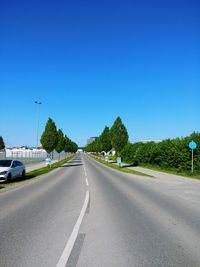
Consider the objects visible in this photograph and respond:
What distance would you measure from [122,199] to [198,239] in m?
6.56

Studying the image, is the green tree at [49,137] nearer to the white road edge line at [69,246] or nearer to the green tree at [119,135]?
the green tree at [119,135]

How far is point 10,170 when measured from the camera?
Answer: 71.6 ft

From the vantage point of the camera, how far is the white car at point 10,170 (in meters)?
21.1

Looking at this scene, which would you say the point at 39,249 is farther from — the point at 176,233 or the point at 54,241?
the point at 176,233

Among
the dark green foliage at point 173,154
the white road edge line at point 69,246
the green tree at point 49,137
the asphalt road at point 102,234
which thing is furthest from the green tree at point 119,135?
the white road edge line at point 69,246

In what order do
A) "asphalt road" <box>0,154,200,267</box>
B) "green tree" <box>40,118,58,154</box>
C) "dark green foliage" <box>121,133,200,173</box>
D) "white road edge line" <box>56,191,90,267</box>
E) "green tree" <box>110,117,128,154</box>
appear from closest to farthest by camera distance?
"white road edge line" <box>56,191,90,267</box> < "asphalt road" <box>0,154,200,267</box> < "dark green foliage" <box>121,133,200,173</box> < "green tree" <box>40,118,58,154</box> < "green tree" <box>110,117,128,154</box>

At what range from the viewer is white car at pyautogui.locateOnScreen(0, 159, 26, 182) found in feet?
69.1

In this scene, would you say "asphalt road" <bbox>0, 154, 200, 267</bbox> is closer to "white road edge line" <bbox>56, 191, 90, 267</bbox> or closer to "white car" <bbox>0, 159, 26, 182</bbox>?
"white road edge line" <bbox>56, 191, 90, 267</bbox>

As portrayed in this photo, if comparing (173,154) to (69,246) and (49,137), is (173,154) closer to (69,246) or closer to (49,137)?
(49,137)

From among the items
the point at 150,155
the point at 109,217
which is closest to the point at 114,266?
the point at 109,217

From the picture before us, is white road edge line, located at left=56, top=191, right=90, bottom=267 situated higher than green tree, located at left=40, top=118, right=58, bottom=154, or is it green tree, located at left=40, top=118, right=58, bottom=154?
green tree, located at left=40, top=118, right=58, bottom=154

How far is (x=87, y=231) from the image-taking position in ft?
24.4

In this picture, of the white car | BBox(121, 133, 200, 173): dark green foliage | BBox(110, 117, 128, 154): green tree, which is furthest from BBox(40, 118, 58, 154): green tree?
the white car

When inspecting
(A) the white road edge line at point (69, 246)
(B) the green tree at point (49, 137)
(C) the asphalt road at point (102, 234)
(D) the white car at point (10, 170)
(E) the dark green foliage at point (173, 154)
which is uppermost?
(B) the green tree at point (49, 137)
